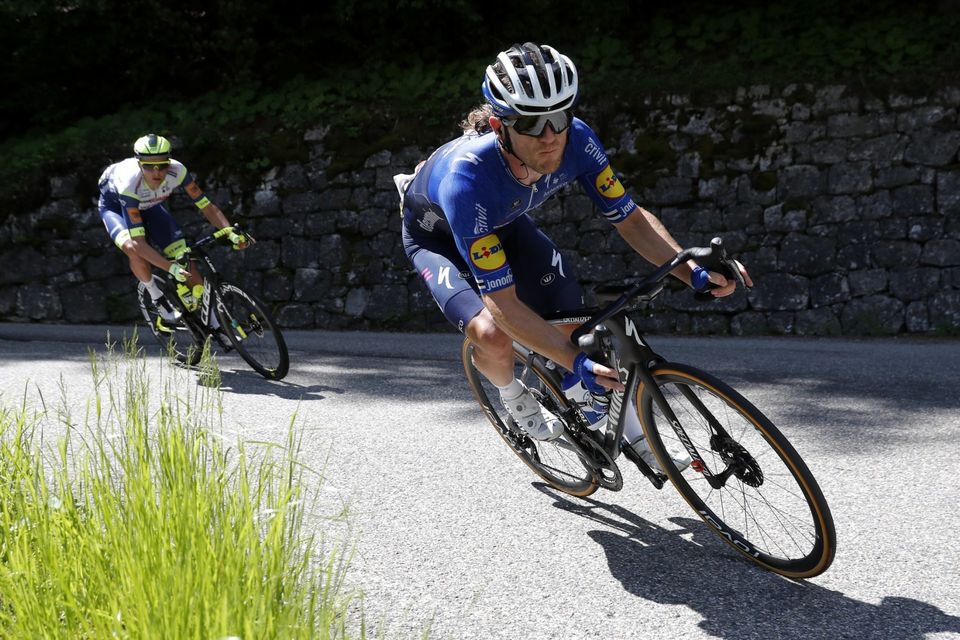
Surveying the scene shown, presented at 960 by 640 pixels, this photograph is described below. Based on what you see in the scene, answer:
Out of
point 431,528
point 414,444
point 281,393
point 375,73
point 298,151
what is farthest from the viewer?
point 375,73

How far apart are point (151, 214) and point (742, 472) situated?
6.17 metres

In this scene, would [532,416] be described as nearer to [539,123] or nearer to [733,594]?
[733,594]

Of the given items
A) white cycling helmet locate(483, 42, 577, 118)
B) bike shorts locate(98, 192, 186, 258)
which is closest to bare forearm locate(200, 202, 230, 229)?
bike shorts locate(98, 192, 186, 258)

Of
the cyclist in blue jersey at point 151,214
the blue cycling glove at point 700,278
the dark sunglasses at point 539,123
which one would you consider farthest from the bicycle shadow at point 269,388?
the blue cycling glove at point 700,278

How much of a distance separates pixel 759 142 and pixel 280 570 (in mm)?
8904

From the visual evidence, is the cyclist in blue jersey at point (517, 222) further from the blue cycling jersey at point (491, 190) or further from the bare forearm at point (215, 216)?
the bare forearm at point (215, 216)

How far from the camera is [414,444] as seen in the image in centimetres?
524

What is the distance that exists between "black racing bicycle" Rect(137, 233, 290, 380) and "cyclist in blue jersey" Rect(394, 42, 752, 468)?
307 cm

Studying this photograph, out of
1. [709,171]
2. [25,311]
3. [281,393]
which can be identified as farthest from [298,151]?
[281,393]

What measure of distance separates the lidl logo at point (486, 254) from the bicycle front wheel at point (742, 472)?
2.38ft

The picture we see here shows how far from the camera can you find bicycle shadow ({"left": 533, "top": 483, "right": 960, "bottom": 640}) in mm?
2969

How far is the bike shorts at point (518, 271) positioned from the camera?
13.3 ft

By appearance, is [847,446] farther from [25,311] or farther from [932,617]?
[25,311]

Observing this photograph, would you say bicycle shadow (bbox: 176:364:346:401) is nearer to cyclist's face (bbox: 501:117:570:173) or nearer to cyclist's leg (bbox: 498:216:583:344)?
cyclist's leg (bbox: 498:216:583:344)
